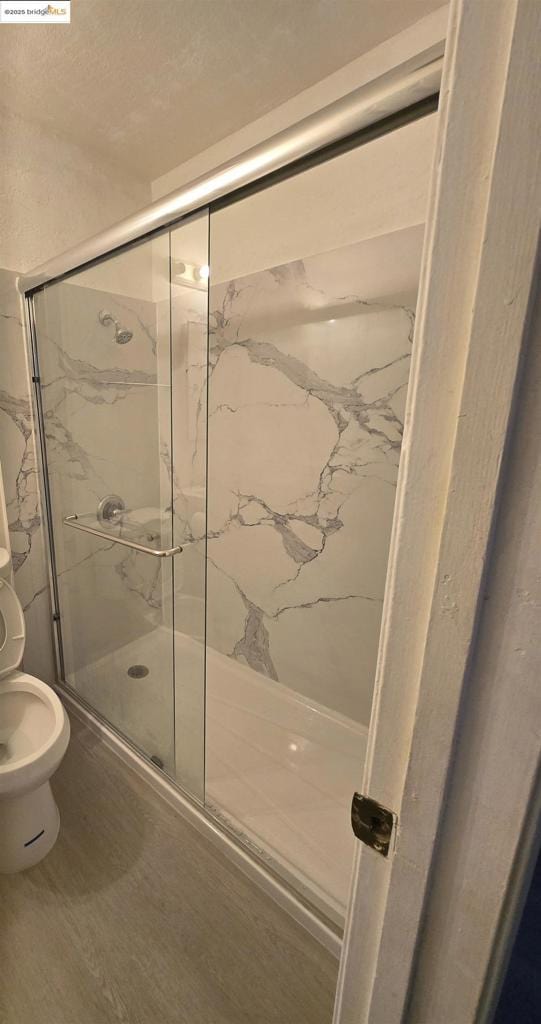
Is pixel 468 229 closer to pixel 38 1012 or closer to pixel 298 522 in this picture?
pixel 298 522

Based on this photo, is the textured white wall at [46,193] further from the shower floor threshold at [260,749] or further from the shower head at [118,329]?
the shower floor threshold at [260,749]

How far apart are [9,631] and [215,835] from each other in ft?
3.22

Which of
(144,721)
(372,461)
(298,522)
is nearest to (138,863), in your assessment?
(144,721)

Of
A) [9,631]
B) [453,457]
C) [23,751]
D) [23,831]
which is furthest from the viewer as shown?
[9,631]

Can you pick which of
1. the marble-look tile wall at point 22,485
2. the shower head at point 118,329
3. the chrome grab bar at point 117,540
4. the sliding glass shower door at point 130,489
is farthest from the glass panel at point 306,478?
the marble-look tile wall at point 22,485

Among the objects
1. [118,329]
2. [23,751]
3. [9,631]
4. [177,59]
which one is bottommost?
→ [23,751]

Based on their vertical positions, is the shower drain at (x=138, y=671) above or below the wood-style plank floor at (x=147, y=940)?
above

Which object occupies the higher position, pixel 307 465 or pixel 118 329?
pixel 118 329

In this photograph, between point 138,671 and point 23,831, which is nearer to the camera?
point 23,831

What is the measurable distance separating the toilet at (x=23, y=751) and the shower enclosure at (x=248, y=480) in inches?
15.0

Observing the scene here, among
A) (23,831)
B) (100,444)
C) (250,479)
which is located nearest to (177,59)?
(100,444)

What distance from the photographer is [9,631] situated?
1524 millimetres

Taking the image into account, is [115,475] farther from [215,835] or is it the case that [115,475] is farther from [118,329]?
[215,835]

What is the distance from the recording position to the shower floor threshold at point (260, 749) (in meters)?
1.31
